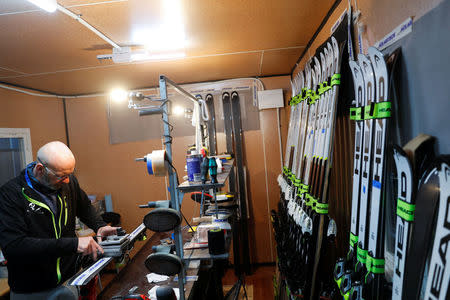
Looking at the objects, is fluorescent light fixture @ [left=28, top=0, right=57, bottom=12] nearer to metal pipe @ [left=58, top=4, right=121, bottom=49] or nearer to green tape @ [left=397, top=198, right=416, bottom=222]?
metal pipe @ [left=58, top=4, right=121, bottom=49]

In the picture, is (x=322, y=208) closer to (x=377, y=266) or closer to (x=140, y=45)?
(x=377, y=266)

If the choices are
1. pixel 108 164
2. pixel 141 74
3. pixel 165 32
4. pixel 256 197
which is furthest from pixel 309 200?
pixel 108 164

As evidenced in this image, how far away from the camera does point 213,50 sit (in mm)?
3041

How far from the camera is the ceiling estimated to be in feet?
6.59

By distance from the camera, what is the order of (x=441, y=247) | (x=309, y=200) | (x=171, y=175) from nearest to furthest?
(x=441, y=247)
(x=171, y=175)
(x=309, y=200)

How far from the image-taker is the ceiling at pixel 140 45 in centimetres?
201

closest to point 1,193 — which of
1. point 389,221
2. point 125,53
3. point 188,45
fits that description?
point 125,53

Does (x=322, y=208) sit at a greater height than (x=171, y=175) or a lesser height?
lesser

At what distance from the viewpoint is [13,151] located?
3.82 metres

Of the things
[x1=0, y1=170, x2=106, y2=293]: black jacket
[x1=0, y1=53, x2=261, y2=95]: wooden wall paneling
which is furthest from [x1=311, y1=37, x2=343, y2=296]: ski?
[x1=0, y1=170, x2=106, y2=293]: black jacket

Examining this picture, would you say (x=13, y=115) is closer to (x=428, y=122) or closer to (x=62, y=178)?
(x=62, y=178)

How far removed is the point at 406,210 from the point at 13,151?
14.3 feet

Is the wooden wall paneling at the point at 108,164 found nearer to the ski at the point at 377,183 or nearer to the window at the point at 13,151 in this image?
the window at the point at 13,151

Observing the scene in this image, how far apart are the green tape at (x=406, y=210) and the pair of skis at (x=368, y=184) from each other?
183 millimetres
